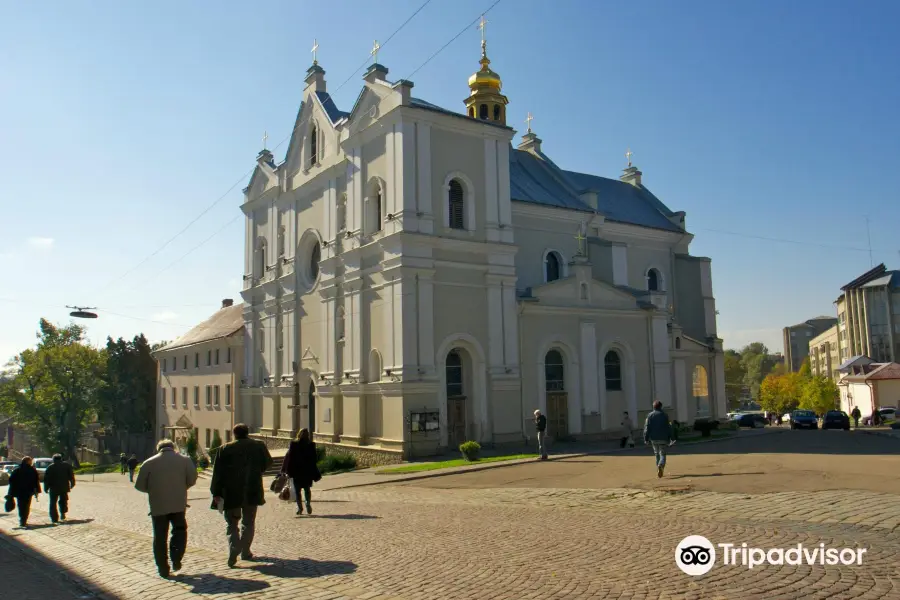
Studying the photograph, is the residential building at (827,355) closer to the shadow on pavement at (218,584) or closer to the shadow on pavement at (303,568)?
the shadow on pavement at (303,568)

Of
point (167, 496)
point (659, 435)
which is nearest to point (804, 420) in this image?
point (659, 435)

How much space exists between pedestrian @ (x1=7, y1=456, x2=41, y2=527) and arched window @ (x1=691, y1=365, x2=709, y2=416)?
30.8 meters

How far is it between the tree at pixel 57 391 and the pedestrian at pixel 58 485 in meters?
50.2

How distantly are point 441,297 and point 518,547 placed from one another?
1813cm

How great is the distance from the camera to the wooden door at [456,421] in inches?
1048

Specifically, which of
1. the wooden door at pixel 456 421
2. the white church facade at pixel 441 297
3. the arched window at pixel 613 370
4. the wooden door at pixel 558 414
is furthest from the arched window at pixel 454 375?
the arched window at pixel 613 370

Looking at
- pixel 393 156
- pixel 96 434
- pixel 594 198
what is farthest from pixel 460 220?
pixel 96 434

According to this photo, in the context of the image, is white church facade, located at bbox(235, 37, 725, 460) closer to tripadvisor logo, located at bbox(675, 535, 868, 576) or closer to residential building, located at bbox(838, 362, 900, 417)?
tripadvisor logo, located at bbox(675, 535, 868, 576)

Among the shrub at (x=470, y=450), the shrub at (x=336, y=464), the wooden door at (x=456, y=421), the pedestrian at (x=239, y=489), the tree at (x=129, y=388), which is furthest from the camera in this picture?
the tree at (x=129, y=388)

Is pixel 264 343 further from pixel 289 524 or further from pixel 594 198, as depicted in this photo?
pixel 289 524

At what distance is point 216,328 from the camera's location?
48031 millimetres

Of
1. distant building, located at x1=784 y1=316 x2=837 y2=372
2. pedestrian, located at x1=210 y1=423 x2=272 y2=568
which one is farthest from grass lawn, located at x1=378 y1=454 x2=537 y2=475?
distant building, located at x1=784 y1=316 x2=837 y2=372

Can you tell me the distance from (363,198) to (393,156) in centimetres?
273

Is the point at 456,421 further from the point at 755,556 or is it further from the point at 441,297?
the point at 755,556
